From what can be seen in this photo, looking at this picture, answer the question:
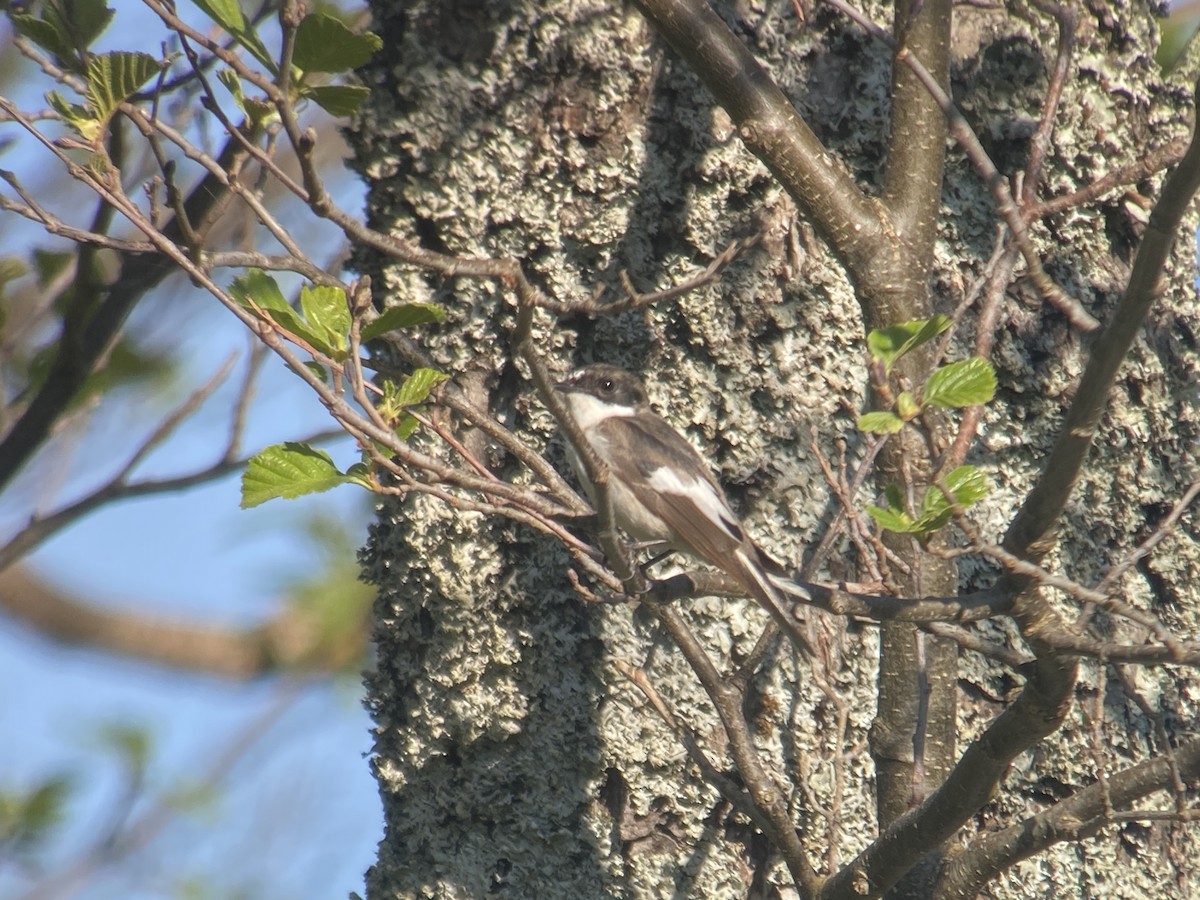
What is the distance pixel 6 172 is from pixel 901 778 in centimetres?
240

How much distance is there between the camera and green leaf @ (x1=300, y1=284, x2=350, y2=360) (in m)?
2.33

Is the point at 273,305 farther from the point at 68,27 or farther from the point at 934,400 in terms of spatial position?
the point at 934,400

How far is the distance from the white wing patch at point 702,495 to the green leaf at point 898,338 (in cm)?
120

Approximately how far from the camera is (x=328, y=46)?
2186 millimetres

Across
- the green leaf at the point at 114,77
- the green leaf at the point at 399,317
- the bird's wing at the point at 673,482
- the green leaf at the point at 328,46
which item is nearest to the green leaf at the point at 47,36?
the green leaf at the point at 114,77

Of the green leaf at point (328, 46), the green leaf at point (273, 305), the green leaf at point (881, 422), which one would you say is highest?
the green leaf at point (328, 46)

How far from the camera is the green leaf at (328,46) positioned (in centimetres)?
214

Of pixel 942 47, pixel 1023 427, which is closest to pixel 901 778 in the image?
pixel 1023 427

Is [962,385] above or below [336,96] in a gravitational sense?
below

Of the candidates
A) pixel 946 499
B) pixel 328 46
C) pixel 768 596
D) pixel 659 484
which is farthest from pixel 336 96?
pixel 659 484

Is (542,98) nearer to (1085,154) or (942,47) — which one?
(942,47)

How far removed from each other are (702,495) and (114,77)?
183cm

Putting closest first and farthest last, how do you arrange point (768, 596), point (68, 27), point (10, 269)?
1. point (68, 27)
2. point (768, 596)
3. point (10, 269)

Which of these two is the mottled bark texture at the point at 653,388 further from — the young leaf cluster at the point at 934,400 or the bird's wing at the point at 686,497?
the young leaf cluster at the point at 934,400
